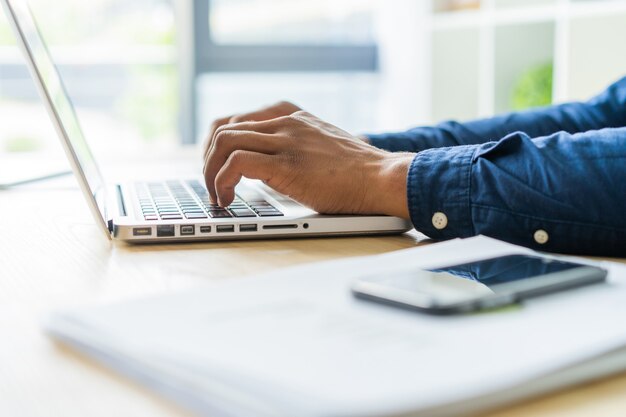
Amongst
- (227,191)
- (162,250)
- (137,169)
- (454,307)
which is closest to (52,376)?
(454,307)

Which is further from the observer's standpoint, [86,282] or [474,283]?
[86,282]

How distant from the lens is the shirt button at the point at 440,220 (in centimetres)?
82

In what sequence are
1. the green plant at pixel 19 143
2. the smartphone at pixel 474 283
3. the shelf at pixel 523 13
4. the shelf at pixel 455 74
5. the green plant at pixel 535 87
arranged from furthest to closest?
the green plant at pixel 19 143 → the shelf at pixel 455 74 → the green plant at pixel 535 87 → the shelf at pixel 523 13 → the smartphone at pixel 474 283

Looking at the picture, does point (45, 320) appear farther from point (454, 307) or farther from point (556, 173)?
point (556, 173)

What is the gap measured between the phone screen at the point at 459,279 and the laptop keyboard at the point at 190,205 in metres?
0.37

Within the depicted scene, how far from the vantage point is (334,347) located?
0.40 metres

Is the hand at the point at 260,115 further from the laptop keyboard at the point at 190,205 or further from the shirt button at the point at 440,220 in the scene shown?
the shirt button at the point at 440,220

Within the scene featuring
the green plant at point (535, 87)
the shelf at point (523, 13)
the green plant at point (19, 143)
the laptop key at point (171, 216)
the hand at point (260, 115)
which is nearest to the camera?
the laptop key at point (171, 216)

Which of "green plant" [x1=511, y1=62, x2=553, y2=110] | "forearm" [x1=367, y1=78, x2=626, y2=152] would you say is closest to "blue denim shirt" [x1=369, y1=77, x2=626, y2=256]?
"forearm" [x1=367, y1=78, x2=626, y2=152]

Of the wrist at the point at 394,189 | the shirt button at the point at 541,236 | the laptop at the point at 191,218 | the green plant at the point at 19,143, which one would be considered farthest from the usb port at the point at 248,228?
the green plant at the point at 19,143

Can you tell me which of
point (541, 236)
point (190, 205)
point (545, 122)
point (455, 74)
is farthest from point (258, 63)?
point (541, 236)

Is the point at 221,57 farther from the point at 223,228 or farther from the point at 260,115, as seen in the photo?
the point at 223,228

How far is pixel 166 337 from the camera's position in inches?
16.3

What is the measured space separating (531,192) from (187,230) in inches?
13.2
